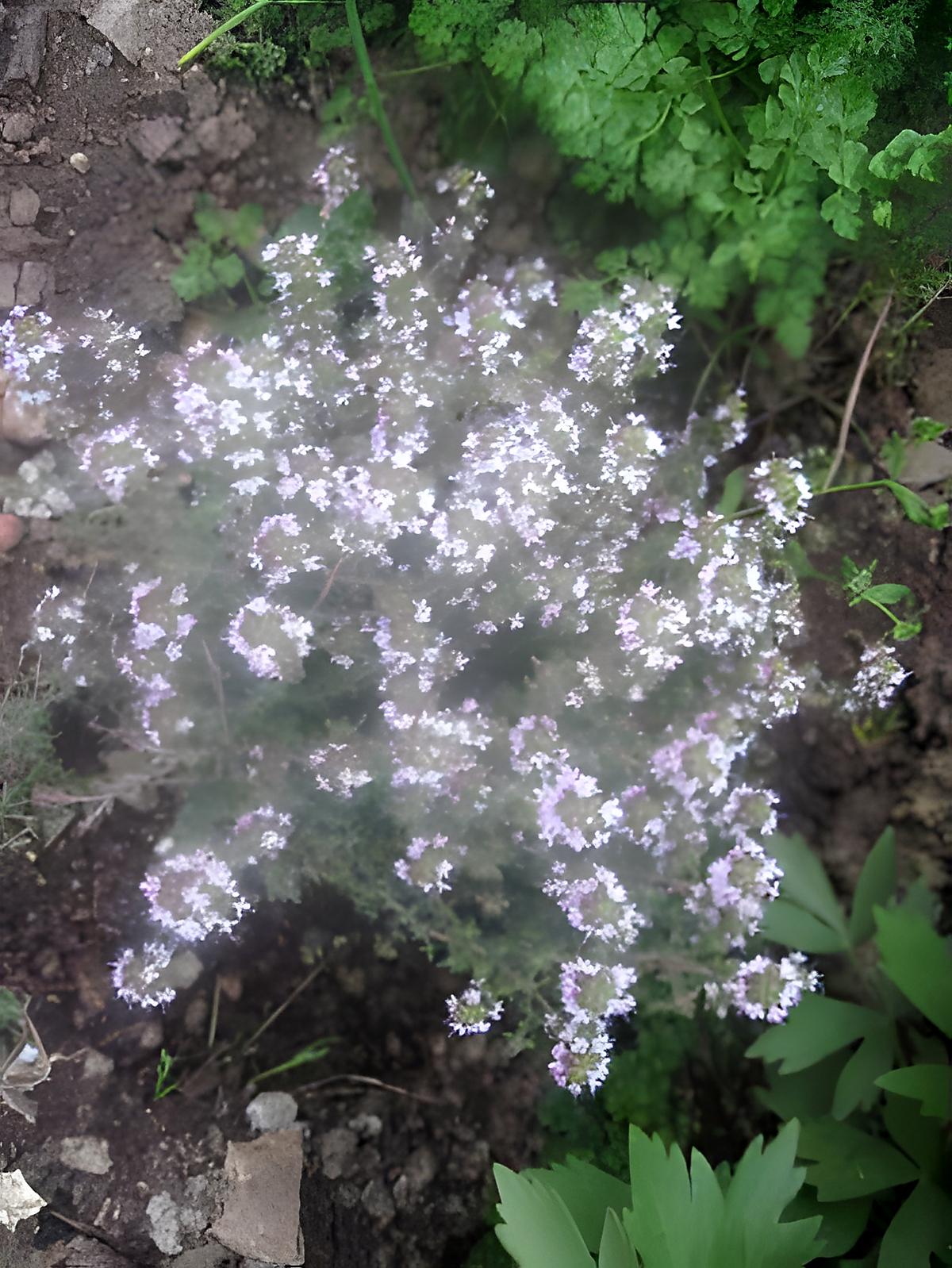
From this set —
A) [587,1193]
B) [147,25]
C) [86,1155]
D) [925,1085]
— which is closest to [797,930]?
[925,1085]

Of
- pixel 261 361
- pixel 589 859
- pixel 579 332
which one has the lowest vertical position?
pixel 589 859

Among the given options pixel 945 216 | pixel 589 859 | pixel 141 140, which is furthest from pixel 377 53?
pixel 589 859

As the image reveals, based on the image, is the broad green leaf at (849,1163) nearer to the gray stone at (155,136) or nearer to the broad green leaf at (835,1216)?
the broad green leaf at (835,1216)

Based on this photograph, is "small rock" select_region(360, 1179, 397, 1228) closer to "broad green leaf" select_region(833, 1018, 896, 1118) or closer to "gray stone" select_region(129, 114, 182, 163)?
"broad green leaf" select_region(833, 1018, 896, 1118)

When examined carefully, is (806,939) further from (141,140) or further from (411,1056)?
(141,140)

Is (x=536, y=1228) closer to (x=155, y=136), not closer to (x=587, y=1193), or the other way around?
(x=587, y=1193)

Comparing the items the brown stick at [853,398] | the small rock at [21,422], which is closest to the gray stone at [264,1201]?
the small rock at [21,422]
